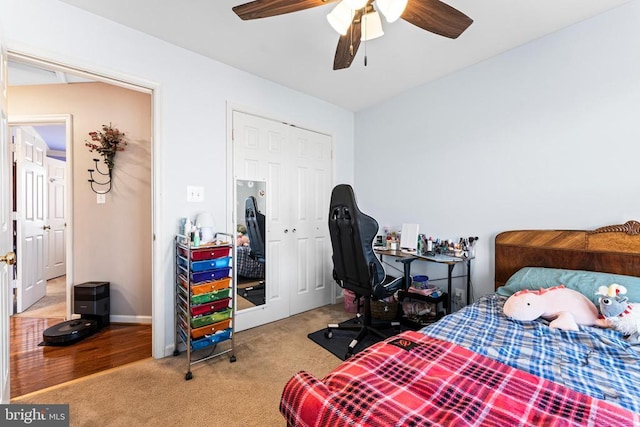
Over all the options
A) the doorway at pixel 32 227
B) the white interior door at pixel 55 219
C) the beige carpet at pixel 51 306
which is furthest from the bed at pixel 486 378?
the white interior door at pixel 55 219

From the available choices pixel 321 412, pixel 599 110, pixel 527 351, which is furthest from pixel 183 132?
pixel 599 110

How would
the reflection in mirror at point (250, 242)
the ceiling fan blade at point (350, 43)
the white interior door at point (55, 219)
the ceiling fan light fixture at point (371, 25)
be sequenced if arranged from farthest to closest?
the white interior door at point (55, 219)
the reflection in mirror at point (250, 242)
the ceiling fan light fixture at point (371, 25)
the ceiling fan blade at point (350, 43)

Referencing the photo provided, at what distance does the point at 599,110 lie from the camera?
2016mm

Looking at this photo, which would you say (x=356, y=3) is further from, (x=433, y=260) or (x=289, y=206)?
(x=289, y=206)

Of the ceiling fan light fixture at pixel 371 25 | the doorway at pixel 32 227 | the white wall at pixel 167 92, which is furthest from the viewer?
the doorway at pixel 32 227

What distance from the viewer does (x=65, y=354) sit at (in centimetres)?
230

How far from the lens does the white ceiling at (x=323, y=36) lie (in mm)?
1917

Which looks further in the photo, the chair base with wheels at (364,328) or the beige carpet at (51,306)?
the beige carpet at (51,306)

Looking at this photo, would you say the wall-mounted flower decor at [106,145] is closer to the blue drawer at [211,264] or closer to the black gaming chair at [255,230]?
the black gaming chair at [255,230]

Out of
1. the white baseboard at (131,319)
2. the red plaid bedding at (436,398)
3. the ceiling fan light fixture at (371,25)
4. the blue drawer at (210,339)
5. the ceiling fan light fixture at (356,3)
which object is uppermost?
the ceiling fan light fixture at (371,25)

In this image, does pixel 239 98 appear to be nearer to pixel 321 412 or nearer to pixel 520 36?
pixel 520 36

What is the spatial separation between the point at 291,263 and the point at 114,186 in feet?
6.83

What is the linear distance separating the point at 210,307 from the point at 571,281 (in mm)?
2517

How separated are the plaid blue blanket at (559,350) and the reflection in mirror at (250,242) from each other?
1.92m
